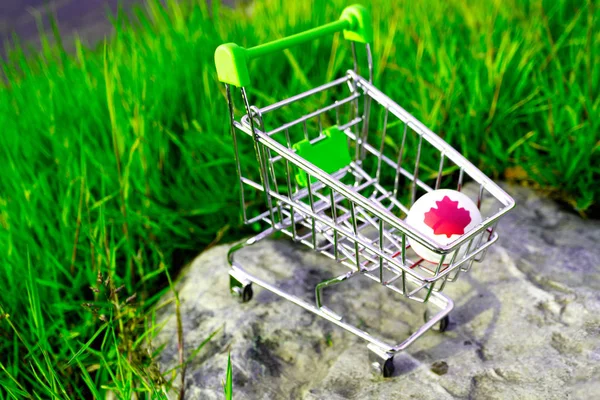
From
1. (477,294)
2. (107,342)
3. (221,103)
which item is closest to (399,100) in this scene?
(221,103)

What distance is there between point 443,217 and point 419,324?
1.69 feet

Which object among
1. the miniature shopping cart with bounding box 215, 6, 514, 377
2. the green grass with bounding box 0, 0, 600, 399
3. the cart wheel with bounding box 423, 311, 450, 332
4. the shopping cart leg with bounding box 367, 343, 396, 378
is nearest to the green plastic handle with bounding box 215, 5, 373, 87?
the miniature shopping cart with bounding box 215, 6, 514, 377

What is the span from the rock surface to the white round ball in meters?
0.37

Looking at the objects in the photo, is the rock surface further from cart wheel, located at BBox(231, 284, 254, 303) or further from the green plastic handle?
the green plastic handle

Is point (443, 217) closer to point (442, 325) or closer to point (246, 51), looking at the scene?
point (442, 325)

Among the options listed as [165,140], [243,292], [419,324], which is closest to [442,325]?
[419,324]

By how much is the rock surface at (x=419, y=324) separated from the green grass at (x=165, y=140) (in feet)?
0.53

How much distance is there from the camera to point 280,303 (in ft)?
7.87

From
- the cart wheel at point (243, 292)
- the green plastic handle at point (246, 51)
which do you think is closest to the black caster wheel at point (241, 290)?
the cart wheel at point (243, 292)

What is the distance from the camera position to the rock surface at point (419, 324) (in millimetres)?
2008

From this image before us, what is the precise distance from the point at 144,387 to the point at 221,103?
1.46 m

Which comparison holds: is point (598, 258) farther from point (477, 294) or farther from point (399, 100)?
point (399, 100)

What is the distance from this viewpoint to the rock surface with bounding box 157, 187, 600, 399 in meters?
2.01

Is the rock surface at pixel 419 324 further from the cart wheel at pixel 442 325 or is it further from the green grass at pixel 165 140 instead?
the green grass at pixel 165 140
